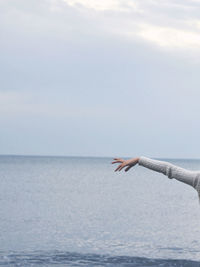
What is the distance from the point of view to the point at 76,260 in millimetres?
13664

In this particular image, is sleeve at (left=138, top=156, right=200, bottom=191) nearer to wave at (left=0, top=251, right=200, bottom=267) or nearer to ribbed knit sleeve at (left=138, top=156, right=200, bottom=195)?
ribbed knit sleeve at (left=138, top=156, right=200, bottom=195)

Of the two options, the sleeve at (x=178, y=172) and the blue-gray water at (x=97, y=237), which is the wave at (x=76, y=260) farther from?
the sleeve at (x=178, y=172)

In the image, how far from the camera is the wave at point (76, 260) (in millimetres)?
13072

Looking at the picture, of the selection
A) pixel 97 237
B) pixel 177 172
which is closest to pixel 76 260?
pixel 97 237

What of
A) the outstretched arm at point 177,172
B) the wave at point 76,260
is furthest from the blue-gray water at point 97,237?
the outstretched arm at point 177,172

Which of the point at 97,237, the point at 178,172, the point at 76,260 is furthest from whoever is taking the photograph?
the point at 97,237

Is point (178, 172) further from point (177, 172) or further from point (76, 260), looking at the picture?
point (76, 260)

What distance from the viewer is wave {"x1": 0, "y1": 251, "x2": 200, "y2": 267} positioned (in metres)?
13.1

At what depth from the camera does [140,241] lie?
17.8 metres

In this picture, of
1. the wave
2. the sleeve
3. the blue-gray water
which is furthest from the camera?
the blue-gray water

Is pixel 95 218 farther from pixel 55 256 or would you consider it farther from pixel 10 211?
pixel 55 256

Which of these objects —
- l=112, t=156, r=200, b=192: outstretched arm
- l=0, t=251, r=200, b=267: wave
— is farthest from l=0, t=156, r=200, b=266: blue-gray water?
l=112, t=156, r=200, b=192: outstretched arm

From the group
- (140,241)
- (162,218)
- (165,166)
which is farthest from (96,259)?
(162,218)

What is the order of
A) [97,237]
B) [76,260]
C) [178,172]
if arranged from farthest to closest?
[97,237] → [76,260] → [178,172]
